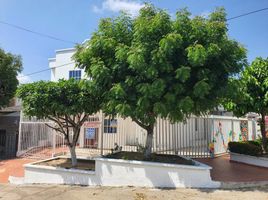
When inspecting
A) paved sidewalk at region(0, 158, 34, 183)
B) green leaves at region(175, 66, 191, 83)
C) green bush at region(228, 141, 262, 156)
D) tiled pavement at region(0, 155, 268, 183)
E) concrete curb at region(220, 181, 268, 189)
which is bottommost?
paved sidewalk at region(0, 158, 34, 183)

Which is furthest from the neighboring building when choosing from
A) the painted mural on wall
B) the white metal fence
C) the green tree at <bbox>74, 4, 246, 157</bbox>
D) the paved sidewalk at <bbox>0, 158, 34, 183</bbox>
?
the painted mural on wall

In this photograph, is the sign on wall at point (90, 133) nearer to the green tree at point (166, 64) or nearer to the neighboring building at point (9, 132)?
the green tree at point (166, 64)

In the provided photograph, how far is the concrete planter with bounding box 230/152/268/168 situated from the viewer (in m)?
10.5

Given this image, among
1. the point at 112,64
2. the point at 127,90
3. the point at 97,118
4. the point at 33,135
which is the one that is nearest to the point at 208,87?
the point at 127,90

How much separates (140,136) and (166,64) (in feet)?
22.2

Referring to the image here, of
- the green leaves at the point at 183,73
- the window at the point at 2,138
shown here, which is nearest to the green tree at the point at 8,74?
the window at the point at 2,138

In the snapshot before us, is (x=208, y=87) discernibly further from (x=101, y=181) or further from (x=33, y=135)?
(x=33, y=135)

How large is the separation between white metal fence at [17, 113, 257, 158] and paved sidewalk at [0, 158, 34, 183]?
1.16 m

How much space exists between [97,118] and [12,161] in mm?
6037

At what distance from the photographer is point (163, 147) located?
1277 cm

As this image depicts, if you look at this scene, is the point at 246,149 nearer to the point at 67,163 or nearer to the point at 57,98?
the point at 67,163

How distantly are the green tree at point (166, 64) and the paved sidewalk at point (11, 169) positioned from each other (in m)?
6.67

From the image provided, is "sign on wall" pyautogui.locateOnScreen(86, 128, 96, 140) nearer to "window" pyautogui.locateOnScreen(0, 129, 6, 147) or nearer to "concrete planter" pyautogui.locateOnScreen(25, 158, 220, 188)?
"concrete planter" pyautogui.locateOnScreen(25, 158, 220, 188)

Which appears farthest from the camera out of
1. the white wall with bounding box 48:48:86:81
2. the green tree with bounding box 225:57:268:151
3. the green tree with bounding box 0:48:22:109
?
the white wall with bounding box 48:48:86:81
